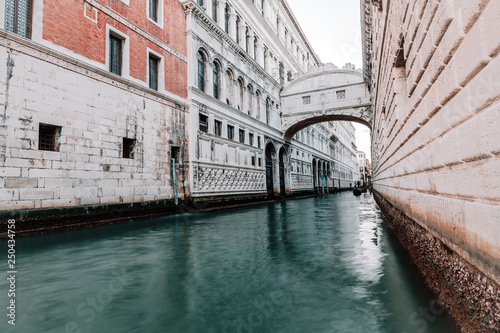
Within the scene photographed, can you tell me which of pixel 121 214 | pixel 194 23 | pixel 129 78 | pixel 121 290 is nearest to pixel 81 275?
pixel 121 290

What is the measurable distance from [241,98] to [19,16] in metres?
12.0

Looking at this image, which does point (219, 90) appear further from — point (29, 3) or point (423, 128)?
point (423, 128)

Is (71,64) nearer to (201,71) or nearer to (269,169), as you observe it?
(201,71)

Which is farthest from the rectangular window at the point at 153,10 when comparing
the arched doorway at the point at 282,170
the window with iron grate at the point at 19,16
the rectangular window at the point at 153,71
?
the arched doorway at the point at 282,170

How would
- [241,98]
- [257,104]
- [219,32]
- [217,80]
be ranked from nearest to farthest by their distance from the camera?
[219,32], [217,80], [241,98], [257,104]

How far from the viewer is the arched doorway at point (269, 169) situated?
835 inches

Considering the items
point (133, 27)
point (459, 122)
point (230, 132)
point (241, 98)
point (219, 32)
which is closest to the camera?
point (459, 122)

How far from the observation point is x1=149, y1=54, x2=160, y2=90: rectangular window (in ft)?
37.1

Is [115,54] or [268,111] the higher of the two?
[268,111]

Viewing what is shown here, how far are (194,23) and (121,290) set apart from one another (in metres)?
13.2

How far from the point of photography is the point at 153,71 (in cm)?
1144

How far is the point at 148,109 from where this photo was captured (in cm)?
1066

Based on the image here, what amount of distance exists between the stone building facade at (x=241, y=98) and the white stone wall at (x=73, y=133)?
2653mm

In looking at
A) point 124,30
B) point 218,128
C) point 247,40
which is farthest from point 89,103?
point 247,40
